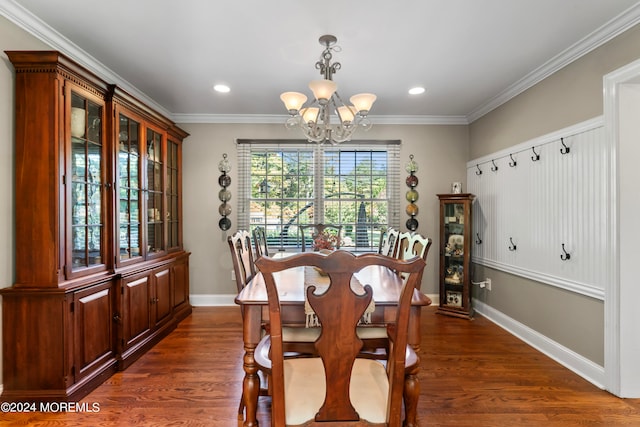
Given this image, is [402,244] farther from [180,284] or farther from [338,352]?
[180,284]

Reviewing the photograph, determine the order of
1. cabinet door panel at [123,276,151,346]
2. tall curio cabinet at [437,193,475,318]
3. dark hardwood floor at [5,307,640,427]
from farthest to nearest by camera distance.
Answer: tall curio cabinet at [437,193,475,318] < cabinet door panel at [123,276,151,346] < dark hardwood floor at [5,307,640,427]

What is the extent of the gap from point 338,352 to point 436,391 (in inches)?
60.6

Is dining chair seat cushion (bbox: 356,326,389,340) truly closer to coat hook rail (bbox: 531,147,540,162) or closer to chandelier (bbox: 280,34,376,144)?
chandelier (bbox: 280,34,376,144)

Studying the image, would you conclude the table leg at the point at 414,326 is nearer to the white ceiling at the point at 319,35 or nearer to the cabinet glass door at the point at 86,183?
the white ceiling at the point at 319,35

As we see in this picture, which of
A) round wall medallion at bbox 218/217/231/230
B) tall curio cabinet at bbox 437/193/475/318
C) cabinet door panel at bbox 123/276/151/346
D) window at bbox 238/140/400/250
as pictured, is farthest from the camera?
window at bbox 238/140/400/250

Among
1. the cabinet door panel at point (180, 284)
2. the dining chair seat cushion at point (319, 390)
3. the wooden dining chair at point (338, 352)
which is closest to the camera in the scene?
the wooden dining chair at point (338, 352)

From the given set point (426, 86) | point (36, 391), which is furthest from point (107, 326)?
point (426, 86)

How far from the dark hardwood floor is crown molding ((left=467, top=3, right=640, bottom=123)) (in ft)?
8.14

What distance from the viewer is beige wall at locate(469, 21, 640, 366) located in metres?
2.38

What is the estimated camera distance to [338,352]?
1.19m

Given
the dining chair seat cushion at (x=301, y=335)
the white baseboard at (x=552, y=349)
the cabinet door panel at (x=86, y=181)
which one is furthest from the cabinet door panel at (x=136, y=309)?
the white baseboard at (x=552, y=349)

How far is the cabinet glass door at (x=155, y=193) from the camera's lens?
10.8 ft

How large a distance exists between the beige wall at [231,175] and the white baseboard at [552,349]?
933mm

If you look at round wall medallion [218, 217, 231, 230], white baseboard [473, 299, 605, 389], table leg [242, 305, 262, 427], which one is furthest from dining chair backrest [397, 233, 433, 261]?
round wall medallion [218, 217, 231, 230]
